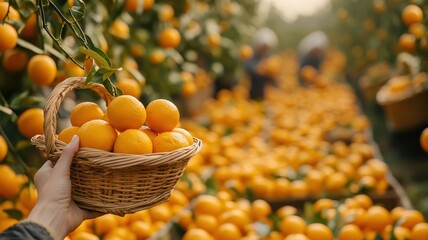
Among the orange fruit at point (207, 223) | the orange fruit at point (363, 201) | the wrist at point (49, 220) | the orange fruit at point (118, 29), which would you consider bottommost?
the orange fruit at point (207, 223)

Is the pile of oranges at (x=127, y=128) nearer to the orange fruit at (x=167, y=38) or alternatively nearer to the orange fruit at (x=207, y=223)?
the orange fruit at (x=207, y=223)

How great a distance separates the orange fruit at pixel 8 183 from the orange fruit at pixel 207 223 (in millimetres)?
847

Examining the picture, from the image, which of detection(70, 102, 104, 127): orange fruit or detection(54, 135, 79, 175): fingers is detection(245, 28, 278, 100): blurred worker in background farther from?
detection(54, 135, 79, 175): fingers

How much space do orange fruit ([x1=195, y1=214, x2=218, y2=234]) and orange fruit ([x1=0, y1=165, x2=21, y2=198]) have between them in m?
0.85

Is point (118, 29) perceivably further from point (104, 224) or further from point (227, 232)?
point (227, 232)

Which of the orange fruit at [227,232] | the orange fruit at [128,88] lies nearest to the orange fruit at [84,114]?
the orange fruit at [128,88]

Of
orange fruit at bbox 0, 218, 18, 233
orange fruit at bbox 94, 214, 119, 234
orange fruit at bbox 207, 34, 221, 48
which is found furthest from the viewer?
orange fruit at bbox 207, 34, 221, 48

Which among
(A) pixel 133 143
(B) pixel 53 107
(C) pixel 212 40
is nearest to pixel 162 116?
(A) pixel 133 143

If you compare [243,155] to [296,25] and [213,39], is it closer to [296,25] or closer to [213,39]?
[213,39]

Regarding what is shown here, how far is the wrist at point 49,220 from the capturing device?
113cm

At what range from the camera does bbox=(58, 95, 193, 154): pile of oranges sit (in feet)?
4.03

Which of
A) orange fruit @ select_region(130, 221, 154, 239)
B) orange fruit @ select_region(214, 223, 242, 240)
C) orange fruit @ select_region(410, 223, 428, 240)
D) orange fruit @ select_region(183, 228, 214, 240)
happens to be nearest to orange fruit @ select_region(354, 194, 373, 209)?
orange fruit @ select_region(410, 223, 428, 240)

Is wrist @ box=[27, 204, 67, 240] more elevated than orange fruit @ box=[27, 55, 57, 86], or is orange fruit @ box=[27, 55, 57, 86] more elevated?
orange fruit @ box=[27, 55, 57, 86]

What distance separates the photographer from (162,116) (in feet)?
4.45
